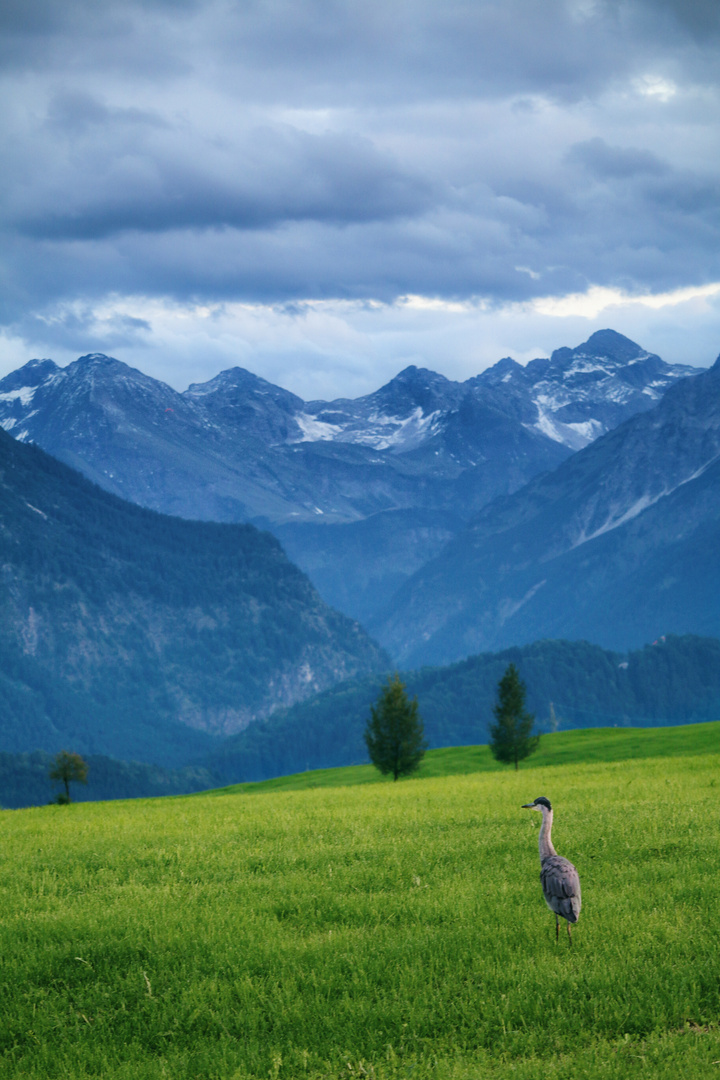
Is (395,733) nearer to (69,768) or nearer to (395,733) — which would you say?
(395,733)

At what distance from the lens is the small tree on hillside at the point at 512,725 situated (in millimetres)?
77125

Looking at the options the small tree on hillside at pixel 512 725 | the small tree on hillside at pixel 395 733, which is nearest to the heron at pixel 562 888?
the small tree on hillside at pixel 395 733

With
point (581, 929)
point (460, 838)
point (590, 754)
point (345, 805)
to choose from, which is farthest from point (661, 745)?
point (581, 929)

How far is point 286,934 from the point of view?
16516 mm

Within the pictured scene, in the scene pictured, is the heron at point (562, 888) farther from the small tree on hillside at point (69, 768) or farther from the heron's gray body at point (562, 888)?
the small tree on hillside at point (69, 768)

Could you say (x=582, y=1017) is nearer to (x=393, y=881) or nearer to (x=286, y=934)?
(x=286, y=934)

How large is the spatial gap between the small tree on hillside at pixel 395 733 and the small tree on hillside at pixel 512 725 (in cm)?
880

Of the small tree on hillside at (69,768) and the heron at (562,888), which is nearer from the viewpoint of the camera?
the heron at (562,888)

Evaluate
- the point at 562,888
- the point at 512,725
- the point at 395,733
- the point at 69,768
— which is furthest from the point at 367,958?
the point at 512,725

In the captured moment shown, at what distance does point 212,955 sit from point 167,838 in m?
11.3


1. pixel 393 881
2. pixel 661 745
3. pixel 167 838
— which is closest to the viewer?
pixel 393 881

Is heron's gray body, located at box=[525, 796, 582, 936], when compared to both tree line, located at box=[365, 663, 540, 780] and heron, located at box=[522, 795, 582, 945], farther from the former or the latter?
tree line, located at box=[365, 663, 540, 780]

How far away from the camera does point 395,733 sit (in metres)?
70.7

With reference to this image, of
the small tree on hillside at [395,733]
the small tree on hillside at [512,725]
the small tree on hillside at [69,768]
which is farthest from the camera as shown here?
the small tree on hillside at [512,725]
